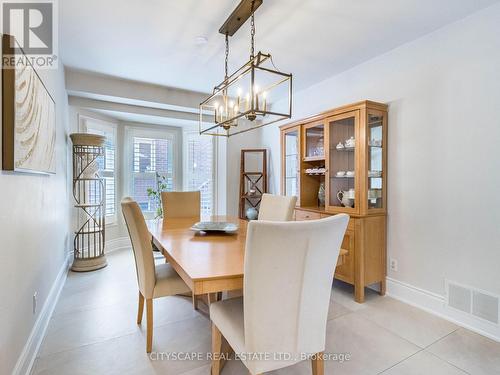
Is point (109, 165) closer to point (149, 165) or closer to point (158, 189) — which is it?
point (149, 165)

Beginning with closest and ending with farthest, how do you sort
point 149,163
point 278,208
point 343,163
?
point 278,208, point 343,163, point 149,163

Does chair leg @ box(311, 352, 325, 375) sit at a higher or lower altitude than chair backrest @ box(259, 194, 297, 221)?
lower

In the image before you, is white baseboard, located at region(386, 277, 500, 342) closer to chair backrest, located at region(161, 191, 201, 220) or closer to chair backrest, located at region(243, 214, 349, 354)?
chair backrest, located at region(243, 214, 349, 354)

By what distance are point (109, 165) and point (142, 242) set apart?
3.09 meters

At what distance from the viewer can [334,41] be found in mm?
2555

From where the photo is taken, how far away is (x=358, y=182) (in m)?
2.67

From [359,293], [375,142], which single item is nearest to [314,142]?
[375,142]

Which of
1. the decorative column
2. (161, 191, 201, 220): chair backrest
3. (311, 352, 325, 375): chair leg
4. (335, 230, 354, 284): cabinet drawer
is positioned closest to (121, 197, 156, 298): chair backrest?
(311, 352, 325, 375): chair leg

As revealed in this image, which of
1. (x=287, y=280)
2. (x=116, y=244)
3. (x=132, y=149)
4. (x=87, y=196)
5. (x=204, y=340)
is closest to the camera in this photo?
(x=287, y=280)

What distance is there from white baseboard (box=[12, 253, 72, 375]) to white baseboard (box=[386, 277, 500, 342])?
9.76 ft

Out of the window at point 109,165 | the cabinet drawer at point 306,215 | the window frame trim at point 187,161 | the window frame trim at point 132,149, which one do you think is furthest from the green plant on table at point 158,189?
the cabinet drawer at point 306,215

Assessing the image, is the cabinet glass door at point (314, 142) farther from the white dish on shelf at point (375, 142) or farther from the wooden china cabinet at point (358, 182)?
the white dish on shelf at point (375, 142)

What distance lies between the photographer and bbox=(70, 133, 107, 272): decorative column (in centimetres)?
344

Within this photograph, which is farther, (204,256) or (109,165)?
(109,165)
